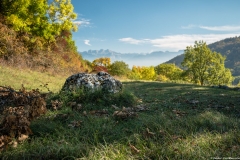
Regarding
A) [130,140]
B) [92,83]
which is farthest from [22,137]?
[92,83]

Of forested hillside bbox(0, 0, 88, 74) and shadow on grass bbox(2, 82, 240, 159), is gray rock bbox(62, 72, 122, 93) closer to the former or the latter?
shadow on grass bbox(2, 82, 240, 159)

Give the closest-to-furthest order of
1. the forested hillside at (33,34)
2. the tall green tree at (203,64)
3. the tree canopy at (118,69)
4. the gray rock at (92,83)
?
1. the gray rock at (92,83)
2. the forested hillside at (33,34)
3. the tall green tree at (203,64)
4. the tree canopy at (118,69)

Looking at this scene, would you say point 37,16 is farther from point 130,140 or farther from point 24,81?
point 130,140

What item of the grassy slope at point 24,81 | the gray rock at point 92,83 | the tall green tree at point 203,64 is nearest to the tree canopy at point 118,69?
the tall green tree at point 203,64

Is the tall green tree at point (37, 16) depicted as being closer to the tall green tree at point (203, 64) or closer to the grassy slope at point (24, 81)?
the grassy slope at point (24, 81)

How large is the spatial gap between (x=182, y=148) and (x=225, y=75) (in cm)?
4417

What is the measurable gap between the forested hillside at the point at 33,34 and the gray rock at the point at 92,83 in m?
12.8

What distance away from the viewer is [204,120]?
14.0 ft

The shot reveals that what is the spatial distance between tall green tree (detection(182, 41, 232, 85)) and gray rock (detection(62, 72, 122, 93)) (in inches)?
1286

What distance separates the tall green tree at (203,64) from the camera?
123 ft

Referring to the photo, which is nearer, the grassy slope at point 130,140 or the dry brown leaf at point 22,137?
the grassy slope at point 130,140

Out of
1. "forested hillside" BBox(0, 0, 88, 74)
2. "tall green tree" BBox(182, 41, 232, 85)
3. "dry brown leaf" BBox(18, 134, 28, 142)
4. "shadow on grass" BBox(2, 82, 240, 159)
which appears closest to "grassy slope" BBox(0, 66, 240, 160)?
"shadow on grass" BBox(2, 82, 240, 159)

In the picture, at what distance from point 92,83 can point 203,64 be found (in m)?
34.7

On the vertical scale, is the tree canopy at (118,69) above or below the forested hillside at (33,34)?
below
